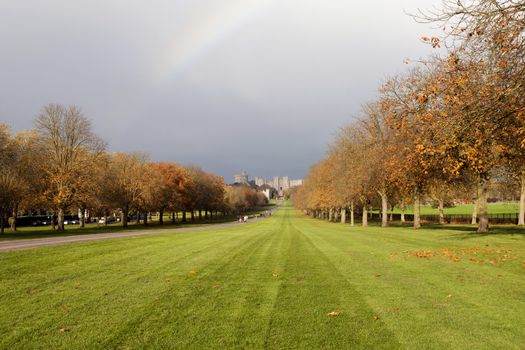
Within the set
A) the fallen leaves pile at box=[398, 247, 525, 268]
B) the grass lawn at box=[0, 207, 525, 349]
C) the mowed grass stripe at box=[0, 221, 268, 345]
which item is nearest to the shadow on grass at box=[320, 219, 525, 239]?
the fallen leaves pile at box=[398, 247, 525, 268]

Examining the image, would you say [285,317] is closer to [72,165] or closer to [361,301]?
[361,301]

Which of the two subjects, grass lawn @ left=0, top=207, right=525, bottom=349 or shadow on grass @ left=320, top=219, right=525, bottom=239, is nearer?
grass lawn @ left=0, top=207, right=525, bottom=349

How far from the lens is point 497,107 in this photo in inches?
388

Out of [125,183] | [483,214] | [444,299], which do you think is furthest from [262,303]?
[125,183]

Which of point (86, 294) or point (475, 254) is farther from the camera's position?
point (475, 254)

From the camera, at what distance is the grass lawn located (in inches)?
239

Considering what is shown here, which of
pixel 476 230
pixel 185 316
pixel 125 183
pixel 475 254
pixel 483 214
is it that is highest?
pixel 125 183

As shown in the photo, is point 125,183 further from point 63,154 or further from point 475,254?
point 475,254

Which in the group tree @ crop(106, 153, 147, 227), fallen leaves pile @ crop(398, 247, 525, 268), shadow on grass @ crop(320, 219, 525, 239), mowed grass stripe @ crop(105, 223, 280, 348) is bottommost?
shadow on grass @ crop(320, 219, 525, 239)

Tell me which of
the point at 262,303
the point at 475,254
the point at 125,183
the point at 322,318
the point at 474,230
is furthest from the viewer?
the point at 125,183

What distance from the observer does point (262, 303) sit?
8039 mm

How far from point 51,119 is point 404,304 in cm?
5177

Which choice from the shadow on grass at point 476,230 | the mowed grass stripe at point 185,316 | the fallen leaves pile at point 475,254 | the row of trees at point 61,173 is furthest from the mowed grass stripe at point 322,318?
the row of trees at point 61,173

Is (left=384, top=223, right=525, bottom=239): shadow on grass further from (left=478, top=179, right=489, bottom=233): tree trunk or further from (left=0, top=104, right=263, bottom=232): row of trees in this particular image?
(left=0, top=104, right=263, bottom=232): row of trees
